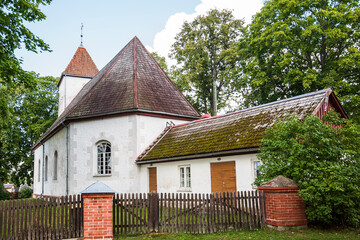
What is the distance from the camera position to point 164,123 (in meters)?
19.3

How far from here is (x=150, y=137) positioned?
18.5 meters

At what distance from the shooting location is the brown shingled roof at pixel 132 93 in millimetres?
18469

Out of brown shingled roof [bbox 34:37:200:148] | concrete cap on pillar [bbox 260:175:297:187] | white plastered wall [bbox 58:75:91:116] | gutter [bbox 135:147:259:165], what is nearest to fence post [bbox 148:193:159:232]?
concrete cap on pillar [bbox 260:175:297:187]

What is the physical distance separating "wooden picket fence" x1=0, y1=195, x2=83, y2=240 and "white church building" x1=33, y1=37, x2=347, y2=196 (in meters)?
6.34

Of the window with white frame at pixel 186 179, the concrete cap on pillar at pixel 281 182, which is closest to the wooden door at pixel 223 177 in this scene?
the window with white frame at pixel 186 179

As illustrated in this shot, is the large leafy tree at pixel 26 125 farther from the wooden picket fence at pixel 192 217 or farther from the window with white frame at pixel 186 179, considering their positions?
the wooden picket fence at pixel 192 217

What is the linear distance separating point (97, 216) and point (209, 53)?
28.0m

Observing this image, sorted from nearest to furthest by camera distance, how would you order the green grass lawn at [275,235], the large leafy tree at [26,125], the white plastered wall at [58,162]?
the green grass lawn at [275,235]
the white plastered wall at [58,162]
the large leafy tree at [26,125]

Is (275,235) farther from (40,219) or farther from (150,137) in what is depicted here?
(150,137)

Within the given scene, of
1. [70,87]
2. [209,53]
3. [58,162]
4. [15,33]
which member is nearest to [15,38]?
[15,33]

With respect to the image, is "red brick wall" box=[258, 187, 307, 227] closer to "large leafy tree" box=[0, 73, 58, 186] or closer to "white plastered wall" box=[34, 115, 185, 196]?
"white plastered wall" box=[34, 115, 185, 196]

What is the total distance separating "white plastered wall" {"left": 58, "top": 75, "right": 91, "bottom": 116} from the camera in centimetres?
2948

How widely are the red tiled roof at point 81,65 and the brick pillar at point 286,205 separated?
24663 mm

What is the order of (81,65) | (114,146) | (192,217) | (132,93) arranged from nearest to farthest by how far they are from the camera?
(192,217) < (114,146) < (132,93) < (81,65)
